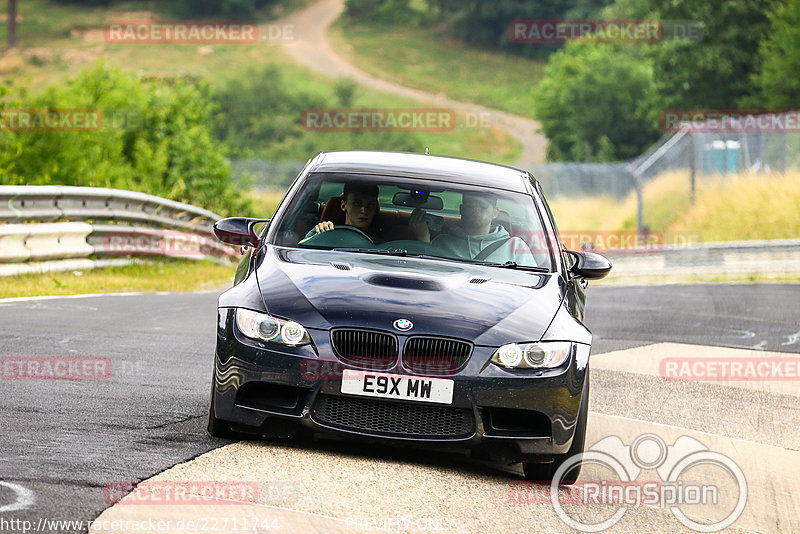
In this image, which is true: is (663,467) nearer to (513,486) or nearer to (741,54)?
(513,486)

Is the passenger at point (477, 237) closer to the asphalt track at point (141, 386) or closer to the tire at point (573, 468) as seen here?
the tire at point (573, 468)

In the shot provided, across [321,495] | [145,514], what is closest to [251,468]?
[321,495]

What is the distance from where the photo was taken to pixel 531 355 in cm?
605

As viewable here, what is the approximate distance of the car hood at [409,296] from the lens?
602cm

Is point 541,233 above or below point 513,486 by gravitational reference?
above

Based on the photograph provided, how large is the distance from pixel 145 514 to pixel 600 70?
79.2 meters

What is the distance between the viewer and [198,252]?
70.2ft

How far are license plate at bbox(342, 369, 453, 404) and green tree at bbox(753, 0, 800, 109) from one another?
46416mm

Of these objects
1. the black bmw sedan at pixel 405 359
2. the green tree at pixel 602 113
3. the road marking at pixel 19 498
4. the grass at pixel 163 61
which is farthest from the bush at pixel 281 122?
the road marking at pixel 19 498

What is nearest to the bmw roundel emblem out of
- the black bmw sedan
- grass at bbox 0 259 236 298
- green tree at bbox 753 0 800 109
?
the black bmw sedan

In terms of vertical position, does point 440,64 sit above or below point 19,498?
above

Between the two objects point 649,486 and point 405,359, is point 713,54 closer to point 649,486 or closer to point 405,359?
point 649,486

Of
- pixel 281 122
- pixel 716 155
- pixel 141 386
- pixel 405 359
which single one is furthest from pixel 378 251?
pixel 281 122

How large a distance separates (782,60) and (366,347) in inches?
1854
